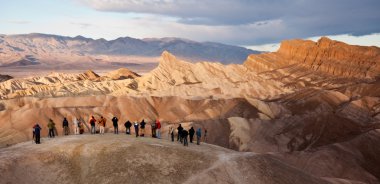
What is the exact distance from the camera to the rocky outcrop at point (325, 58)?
133250 mm

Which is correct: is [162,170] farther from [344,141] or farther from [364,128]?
[364,128]

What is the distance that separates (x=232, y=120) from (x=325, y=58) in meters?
63.3

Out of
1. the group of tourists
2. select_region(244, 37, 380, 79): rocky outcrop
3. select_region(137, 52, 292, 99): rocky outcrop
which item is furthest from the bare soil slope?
select_region(244, 37, 380, 79): rocky outcrop

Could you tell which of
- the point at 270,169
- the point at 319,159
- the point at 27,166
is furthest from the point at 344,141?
the point at 27,166

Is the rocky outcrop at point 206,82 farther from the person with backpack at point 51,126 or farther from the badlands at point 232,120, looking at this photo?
the person with backpack at point 51,126

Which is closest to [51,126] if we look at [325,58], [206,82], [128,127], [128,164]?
[128,127]

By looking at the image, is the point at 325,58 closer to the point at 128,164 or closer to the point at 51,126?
the point at 51,126

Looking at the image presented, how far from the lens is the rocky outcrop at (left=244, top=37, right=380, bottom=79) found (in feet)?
437

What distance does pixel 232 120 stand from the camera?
91.9m

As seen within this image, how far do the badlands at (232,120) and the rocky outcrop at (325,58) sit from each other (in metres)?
0.34

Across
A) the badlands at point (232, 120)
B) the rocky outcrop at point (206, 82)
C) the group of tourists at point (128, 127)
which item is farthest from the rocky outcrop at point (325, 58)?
the group of tourists at point (128, 127)

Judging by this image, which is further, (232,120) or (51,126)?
(232,120)

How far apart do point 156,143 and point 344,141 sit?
48995mm

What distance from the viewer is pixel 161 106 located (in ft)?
366
